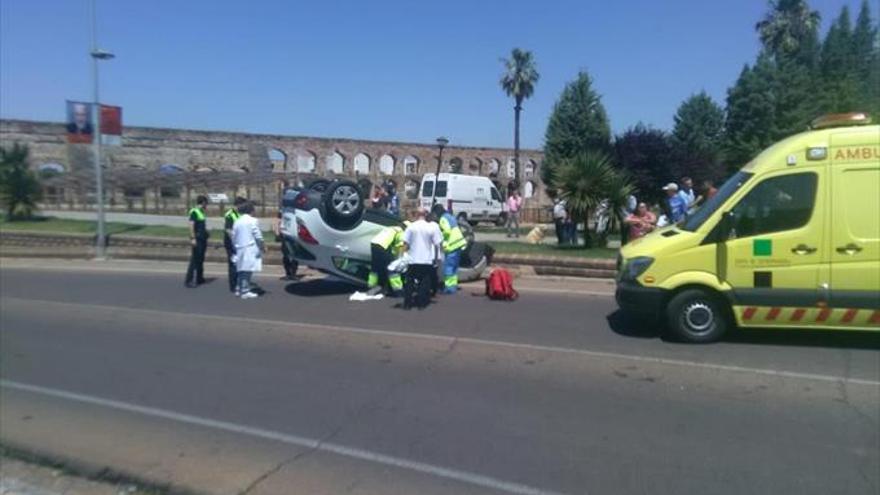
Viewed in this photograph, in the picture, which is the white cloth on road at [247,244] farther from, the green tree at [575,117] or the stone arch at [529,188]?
the stone arch at [529,188]

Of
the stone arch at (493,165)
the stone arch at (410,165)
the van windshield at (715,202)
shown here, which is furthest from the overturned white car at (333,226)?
the stone arch at (493,165)

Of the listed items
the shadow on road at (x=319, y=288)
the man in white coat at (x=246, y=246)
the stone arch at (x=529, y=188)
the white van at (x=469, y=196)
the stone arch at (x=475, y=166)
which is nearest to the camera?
the man in white coat at (x=246, y=246)

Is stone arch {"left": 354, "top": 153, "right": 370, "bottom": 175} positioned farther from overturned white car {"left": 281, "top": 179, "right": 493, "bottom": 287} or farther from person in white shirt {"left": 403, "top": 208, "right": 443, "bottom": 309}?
person in white shirt {"left": 403, "top": 208, "right": 443, "bottom": 309}

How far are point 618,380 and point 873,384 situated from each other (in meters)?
2.38

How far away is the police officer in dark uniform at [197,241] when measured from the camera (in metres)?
14.6

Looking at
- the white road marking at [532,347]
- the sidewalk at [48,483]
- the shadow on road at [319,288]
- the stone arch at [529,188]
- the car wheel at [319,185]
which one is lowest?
the sidewalk at [48,483]

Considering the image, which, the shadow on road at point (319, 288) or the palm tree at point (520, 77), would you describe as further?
the palm tree at point (520, 77)

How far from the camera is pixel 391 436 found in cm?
596

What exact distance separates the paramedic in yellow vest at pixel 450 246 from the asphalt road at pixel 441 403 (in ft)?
7.35

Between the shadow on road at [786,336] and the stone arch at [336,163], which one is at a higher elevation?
the stone arch at [336,163]

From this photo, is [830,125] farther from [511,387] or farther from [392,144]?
[392,144]

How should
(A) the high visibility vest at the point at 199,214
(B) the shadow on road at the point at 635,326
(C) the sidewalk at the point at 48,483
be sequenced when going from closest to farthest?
(C) the sidewalk at the point at 48,483 < (B) the shadow on road at the point at 635,326 < (A) the high visibility vest at the point at 199,214

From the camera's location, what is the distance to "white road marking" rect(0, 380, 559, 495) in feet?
16.5

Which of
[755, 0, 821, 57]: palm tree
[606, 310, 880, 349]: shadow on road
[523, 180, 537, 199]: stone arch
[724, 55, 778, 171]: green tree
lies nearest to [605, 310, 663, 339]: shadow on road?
[606, 310, 880, 349]: shadow on road
